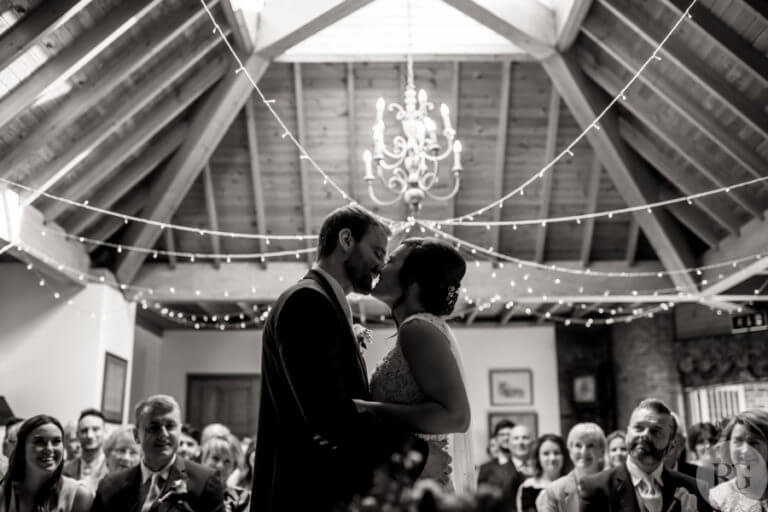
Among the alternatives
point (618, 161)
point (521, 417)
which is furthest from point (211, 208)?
point (521, 417)

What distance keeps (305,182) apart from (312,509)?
786 cm

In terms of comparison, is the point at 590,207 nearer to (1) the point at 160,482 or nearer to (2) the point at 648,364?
(2) the point at 648,364

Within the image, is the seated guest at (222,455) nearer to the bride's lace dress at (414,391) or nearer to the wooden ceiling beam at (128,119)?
the wooden ceiling beam at (128,119)

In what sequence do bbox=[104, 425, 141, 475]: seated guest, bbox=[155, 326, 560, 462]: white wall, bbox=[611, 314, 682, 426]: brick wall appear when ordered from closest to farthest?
bbox=[104, 425, 141, 475]: seated guest, bbox=[611, 314, 682, 426]: brick wall, bbox=[155, 326, 560, 462]: white wall

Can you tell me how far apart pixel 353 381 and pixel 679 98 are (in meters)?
5.79

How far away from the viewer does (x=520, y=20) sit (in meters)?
7.03

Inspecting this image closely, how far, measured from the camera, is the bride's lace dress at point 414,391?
7.07 feet

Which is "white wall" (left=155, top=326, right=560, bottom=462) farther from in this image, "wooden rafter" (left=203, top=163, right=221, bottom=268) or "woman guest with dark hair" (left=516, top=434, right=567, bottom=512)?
"woman guest with dark hair" (left=516, top=434, right=567, bottom=512)

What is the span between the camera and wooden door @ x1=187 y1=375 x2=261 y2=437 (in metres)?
12.6

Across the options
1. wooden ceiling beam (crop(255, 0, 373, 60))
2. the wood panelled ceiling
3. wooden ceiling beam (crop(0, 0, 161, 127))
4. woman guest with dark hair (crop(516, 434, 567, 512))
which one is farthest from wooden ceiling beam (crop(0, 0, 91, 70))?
woman guest with dark hair (crop(516, 434, 567, 512))

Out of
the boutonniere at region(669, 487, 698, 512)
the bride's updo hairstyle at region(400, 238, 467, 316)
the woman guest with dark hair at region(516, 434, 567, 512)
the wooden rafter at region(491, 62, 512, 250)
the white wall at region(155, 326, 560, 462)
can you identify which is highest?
the wooden rafter at region(491, 62, 512, 250)

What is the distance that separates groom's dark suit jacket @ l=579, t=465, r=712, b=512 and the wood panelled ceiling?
11.5 feet

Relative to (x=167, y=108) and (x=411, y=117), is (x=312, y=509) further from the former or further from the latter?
(x=167, y=108)

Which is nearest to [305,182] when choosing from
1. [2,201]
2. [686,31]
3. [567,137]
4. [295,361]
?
[567,137]
